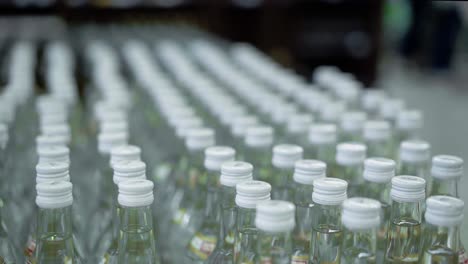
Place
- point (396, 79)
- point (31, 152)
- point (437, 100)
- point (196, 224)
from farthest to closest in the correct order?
point (396, 79) → point (437, 100) → point (31, 152) → point (196, 224)

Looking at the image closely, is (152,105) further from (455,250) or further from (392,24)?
(392,24)

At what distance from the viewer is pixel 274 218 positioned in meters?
0.64

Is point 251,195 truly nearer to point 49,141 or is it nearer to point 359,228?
point 359,228

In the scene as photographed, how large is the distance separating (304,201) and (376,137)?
0.34 metres

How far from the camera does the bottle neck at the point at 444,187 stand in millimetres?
873

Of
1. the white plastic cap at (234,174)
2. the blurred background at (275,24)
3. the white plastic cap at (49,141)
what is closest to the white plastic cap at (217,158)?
the white plastic cap at (234,174)

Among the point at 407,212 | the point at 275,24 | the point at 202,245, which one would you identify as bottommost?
the point at 202,245

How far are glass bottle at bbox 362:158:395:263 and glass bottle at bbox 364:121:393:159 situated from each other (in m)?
0.23

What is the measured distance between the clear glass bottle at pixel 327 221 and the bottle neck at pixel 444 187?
9.7 inches

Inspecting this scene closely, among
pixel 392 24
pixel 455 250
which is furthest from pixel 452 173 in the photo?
pixel 392 24

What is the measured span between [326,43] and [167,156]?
2896 mm

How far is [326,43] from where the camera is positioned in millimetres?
3971

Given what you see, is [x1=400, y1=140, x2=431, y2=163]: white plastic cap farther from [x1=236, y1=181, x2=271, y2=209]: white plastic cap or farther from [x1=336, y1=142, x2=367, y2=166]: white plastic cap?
[x1=236, y1=181, x2=271, y2=209]: white plastic cap

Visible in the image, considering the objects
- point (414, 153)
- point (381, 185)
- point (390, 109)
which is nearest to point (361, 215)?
point (381, 185)
